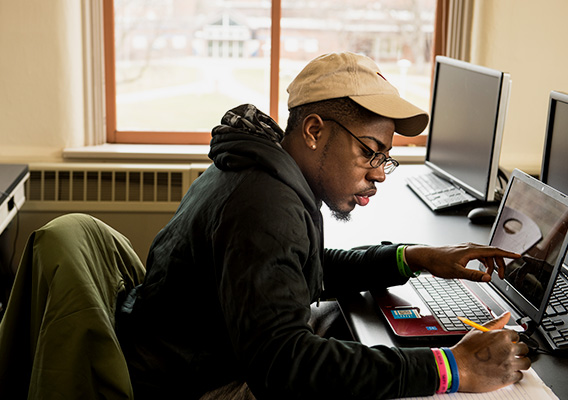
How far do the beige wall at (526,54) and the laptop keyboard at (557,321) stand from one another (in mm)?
1745

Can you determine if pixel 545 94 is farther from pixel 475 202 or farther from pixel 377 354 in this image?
pixel 377 354

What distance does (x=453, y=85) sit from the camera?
237cm

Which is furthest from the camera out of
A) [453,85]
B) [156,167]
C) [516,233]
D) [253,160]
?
[156,167]

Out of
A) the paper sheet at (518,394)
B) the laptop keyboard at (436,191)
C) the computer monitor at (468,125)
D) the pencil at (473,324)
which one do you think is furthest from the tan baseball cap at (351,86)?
the laptop keyboard at (436,191)

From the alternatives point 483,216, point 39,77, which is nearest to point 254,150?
point 483,216

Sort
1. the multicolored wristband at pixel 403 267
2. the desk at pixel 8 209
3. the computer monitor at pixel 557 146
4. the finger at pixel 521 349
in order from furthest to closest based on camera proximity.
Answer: the desk at pixel 8 209
the computer monitor at pixel 557 146
the multicolored wristband at pixel 403 267
the finger at pixel 521 349

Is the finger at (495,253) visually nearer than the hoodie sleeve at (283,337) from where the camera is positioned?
No

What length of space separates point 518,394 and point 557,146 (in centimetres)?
92

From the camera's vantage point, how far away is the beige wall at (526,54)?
2.94m

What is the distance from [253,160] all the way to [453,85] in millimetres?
1441

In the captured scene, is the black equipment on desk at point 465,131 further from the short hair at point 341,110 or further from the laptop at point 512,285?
the short hair at point 341,110

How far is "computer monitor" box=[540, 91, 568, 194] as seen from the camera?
171 cm

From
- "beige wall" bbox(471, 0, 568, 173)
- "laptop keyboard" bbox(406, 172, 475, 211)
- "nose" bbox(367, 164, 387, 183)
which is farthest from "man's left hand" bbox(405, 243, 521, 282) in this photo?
"beige wall" bbox(471, 0, 568, 173)

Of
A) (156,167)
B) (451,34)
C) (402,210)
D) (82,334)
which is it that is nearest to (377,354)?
(82,334)
